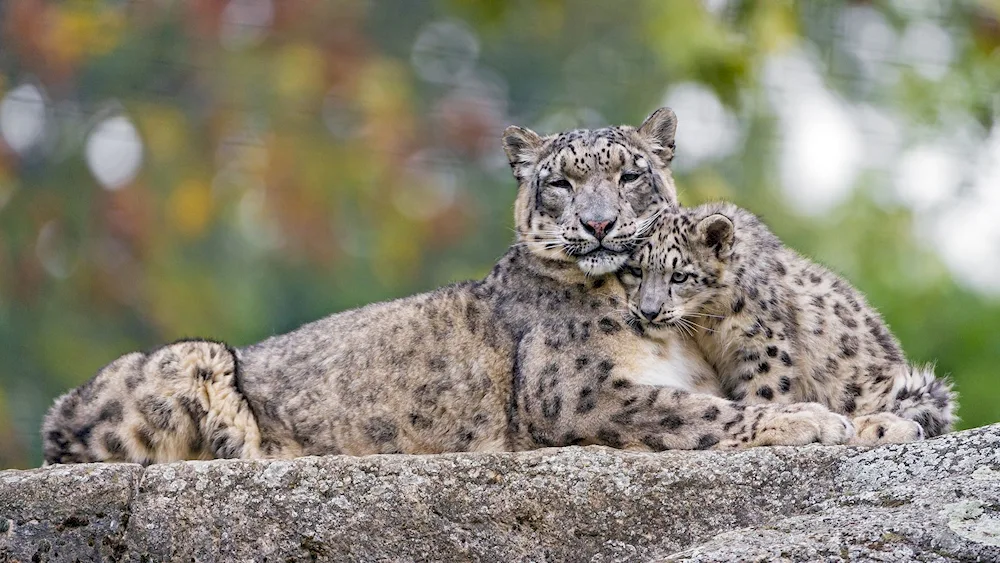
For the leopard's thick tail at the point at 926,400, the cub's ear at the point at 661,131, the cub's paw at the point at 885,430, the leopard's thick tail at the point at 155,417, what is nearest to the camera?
the cub's paw at the point at 885,430

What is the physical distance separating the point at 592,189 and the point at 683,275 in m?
0.70

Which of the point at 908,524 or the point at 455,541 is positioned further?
the point at 455,541

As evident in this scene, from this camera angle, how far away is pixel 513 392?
761 centimetres

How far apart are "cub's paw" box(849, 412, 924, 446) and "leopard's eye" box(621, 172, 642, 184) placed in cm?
184

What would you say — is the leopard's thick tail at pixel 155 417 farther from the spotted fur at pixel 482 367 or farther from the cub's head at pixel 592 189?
the cub's head at pixel 592 189

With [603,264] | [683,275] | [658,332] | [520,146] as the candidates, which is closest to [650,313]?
[658,332]

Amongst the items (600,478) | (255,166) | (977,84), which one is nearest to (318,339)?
(600,478)

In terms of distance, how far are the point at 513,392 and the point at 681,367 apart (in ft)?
2.68

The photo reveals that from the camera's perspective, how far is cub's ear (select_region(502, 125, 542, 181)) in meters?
8.30

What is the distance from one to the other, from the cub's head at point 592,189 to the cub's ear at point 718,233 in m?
0.32

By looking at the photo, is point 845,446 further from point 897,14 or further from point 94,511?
point 897,14

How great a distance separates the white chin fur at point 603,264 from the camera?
7.52 metres

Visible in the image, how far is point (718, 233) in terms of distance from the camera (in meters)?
7.45

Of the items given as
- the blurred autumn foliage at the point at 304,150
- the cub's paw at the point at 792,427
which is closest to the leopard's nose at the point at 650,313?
the cub's paw at the point at 792,427
